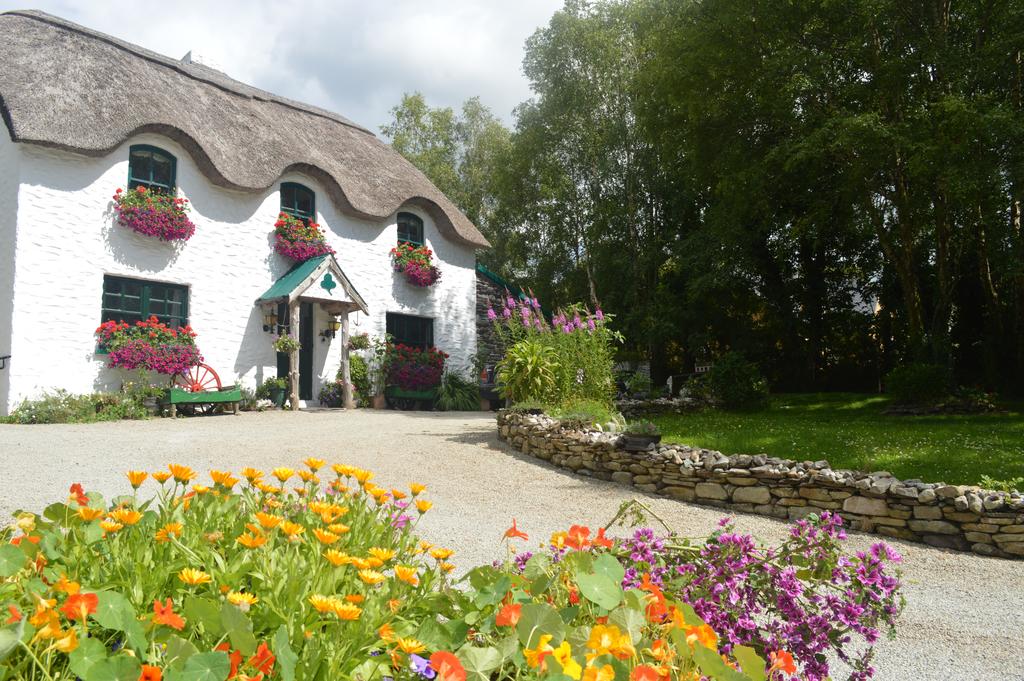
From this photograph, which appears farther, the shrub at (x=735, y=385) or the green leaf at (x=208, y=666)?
the shrub at (x=735, y=385)

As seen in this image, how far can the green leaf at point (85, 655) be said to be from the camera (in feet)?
3.65

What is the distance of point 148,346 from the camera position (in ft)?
33.9

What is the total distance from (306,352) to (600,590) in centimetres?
1237

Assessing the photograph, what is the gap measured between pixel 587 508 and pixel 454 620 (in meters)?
3.84

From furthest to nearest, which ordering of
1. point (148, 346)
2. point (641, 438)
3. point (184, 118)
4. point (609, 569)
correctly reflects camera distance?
point (184, 118) → point (148, 346) → point (641, 438) → point (609, 569)

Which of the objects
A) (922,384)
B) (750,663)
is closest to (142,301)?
(750,663)

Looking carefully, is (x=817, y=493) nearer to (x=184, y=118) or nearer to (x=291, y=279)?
Result: (x=291, y=279)

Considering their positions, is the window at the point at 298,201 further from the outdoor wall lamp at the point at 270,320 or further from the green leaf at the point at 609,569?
the green leaf at the point at 609,569

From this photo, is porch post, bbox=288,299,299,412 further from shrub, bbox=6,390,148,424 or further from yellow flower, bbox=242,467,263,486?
yellow flower, bbox=242,467,263,486

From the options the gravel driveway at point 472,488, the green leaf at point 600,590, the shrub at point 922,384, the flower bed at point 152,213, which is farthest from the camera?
the shrub at point 922,384

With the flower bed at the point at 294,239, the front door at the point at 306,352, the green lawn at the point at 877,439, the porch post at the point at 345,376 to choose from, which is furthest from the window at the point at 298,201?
the green lawn at the point at 877,439

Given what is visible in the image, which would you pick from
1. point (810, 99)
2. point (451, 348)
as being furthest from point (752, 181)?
point (451, 348)

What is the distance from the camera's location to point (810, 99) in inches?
463

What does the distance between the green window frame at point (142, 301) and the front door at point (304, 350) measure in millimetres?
1784
